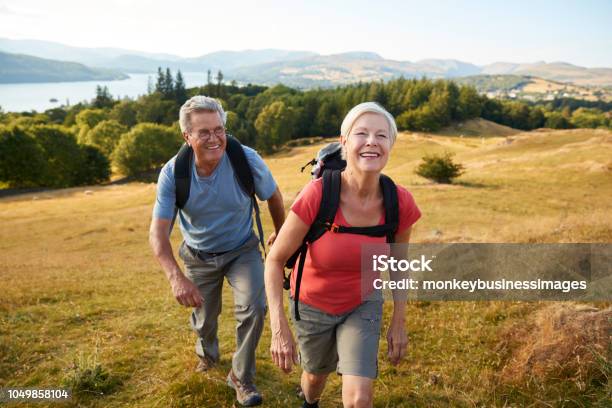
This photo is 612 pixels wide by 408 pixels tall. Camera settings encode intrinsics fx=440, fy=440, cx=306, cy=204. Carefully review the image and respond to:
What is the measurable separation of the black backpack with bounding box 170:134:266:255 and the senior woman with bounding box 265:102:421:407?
1.40 metres

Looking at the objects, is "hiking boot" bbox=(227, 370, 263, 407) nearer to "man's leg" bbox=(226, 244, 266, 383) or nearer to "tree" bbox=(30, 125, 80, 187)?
"man's leg" bbox=(226, 244, 266, 383)

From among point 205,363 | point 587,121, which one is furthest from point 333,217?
point 587,121

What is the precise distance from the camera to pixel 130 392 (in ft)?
15.6

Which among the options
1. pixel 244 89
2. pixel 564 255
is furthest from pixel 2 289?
pixel 244 89

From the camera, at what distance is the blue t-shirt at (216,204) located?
4.62 metres

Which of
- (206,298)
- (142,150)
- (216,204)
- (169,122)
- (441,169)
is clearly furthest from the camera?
(169,122)

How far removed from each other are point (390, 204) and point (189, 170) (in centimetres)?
227

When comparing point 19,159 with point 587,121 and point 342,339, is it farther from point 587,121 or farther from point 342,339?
point 587,121

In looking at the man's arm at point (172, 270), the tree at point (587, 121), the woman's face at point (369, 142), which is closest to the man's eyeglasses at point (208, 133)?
the man's arm at point (172, 270)

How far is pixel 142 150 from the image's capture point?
7494 centimetres

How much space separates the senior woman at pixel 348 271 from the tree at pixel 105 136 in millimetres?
87406

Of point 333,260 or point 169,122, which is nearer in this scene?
point 333,260

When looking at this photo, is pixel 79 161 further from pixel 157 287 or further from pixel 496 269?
pixel 496 269

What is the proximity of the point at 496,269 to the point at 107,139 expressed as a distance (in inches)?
3476
